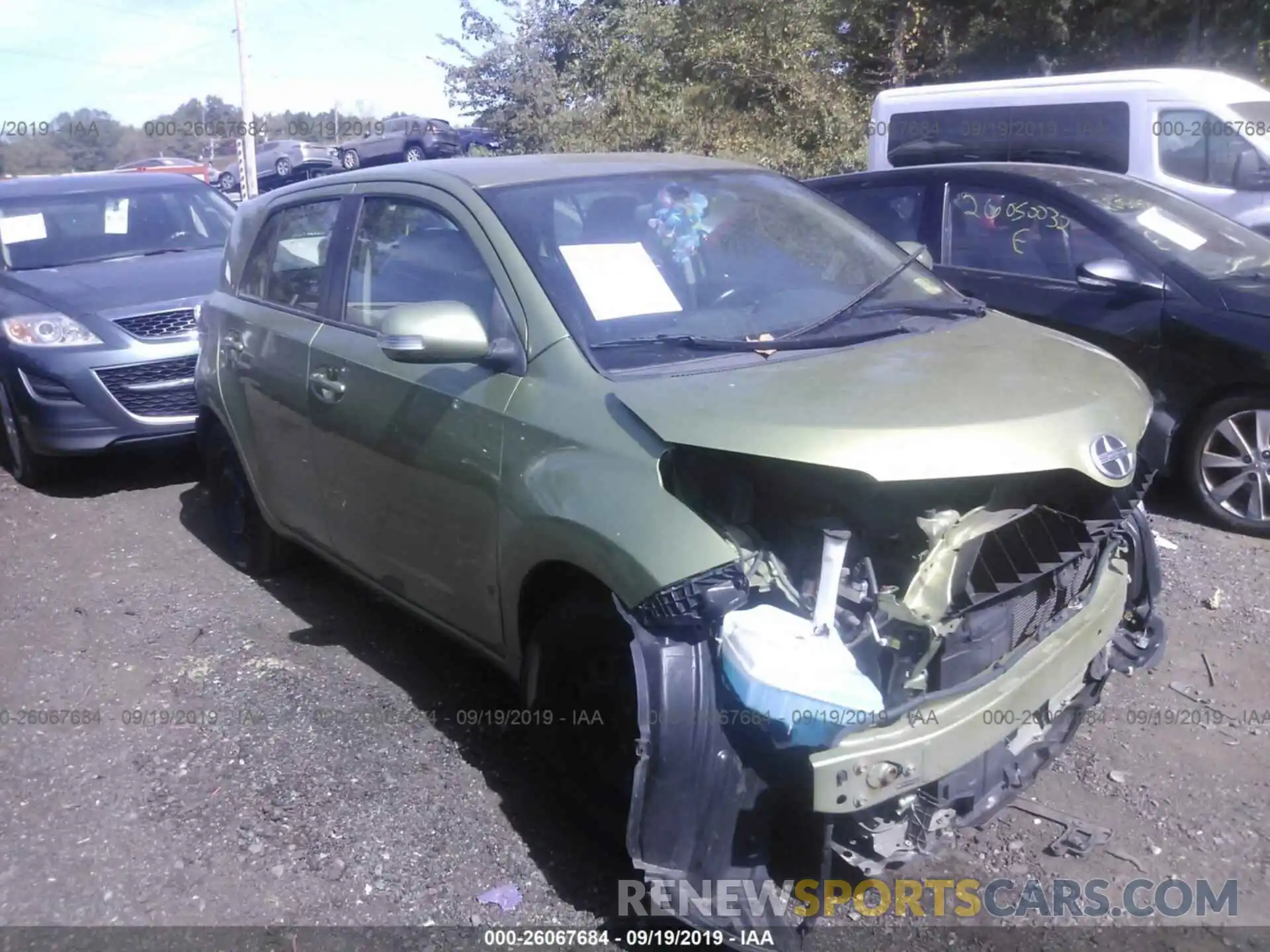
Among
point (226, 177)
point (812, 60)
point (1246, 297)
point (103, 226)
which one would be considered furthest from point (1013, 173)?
point (226, 177)

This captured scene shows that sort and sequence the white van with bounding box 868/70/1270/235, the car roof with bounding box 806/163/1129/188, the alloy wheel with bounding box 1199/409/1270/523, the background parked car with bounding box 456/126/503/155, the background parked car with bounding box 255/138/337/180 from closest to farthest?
the alloy wheel with bounding box 1199/409/1270/523 < the car roof with bounding box 806/163/1129/188 < the white van with bounding box 868/70/1270/235 < the background parked car with bounding box 456/126/503/155 < the background parked car with bounding box 255/138/337/180

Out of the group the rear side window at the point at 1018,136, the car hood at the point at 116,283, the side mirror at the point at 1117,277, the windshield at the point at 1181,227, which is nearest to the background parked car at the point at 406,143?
the rear side window at the point at 1018,136

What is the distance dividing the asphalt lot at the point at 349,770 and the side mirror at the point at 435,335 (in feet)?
4.14

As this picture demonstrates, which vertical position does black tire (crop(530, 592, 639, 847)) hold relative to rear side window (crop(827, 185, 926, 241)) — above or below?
below

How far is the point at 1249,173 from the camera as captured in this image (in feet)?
30.2

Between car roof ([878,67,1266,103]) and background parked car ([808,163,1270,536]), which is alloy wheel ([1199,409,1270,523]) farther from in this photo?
car roof ([878,67,1266,103])

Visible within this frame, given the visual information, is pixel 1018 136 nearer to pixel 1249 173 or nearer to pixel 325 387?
pixel 1249 173

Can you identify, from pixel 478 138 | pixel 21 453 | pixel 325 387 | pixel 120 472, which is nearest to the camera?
pixel 325 387

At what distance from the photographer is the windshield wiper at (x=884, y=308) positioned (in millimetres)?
3297

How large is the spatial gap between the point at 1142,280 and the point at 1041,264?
599mm

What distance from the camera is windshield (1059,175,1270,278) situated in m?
5.68

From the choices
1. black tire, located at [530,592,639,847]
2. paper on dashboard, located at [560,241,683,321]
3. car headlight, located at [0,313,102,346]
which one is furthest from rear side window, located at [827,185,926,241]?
car headlight, located at [0,313,102,346]

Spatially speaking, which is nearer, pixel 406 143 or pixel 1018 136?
pixel 1018 136

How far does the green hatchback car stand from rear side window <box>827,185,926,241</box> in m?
2.60
